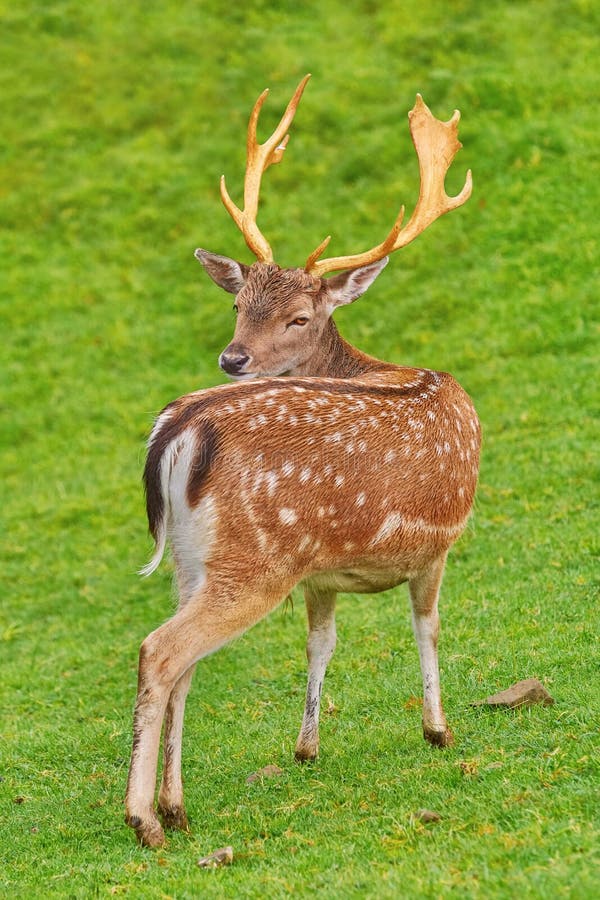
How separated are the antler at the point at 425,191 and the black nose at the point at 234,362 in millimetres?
809

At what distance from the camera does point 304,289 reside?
288 inches

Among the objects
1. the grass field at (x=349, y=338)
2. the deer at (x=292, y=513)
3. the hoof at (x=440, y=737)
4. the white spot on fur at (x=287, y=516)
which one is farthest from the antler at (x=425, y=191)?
the hoof at (x=440, y=737)

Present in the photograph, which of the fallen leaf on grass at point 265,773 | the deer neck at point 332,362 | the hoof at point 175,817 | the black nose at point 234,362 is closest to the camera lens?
the hoof at point 175,817

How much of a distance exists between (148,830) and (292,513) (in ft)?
4.61

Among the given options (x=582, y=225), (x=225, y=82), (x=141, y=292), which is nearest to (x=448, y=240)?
(x=582, y=225)

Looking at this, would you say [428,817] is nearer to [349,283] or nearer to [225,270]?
[349,283]

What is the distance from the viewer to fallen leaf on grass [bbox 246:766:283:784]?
6051 millimetres

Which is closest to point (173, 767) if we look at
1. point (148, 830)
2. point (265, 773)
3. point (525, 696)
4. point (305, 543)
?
point (148, 830)

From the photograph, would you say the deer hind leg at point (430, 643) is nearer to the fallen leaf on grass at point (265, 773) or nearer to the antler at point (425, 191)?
the fallen leaf on grass at point (265, 773)

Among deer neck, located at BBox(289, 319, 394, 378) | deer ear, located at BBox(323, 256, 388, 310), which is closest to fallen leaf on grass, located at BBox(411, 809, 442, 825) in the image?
deer neck, located at BBox(289, 319, 394, 378)

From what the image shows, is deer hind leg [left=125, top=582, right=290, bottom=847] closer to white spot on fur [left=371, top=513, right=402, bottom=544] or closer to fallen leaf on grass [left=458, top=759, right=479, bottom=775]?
white spot on fur [left=371, top=513, right=402, bottom=544]

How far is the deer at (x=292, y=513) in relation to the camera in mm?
5164

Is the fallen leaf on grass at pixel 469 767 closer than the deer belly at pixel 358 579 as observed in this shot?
Yes

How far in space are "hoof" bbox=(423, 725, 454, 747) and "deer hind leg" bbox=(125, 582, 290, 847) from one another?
1397 mm
